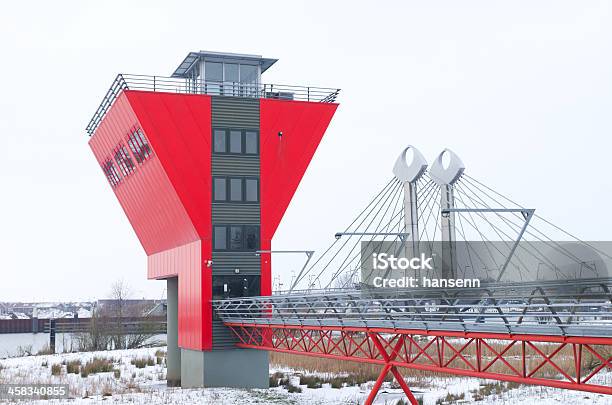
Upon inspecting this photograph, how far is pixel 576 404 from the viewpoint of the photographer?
34906 millimetres

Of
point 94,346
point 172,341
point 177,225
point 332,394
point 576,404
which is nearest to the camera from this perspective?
point 576,404

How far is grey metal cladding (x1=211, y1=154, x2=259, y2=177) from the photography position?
43.5m

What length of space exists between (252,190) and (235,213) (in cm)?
148

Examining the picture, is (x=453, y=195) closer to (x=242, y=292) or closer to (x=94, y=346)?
(x=242, y=292)

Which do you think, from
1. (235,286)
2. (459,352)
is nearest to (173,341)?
(235,286)

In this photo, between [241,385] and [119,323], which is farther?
[119,323]

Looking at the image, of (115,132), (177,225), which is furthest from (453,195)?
(115,132)

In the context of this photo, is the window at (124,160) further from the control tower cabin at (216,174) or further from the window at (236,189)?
Answer: the window at (236,189)

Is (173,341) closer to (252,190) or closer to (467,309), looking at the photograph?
(252,190)

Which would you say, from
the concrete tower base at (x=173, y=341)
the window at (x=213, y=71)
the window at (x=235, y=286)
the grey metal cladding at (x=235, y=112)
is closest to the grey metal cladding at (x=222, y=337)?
the window at (x=235, y=286)

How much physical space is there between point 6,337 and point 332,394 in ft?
314

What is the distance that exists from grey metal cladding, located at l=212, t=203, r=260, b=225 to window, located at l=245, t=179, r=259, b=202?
1.02 ft

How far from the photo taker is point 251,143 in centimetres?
4428

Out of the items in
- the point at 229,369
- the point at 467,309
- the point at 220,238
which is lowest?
the point at 229,369
